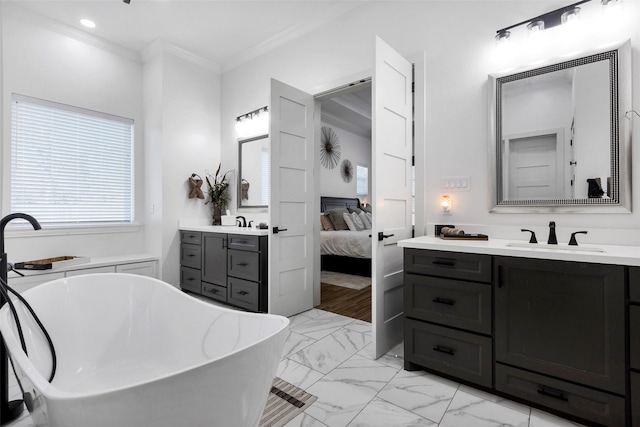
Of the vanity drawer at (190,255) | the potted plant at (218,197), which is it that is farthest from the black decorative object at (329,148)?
the vanity drawer at (190,255)

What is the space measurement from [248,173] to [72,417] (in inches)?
134

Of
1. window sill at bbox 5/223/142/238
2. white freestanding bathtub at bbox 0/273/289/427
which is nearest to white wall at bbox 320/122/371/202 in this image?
window sill at bbox 5/223/142/238

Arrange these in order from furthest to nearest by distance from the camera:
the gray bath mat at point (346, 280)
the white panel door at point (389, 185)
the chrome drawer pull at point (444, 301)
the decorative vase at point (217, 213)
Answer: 1. the gray bath mat at point (346, 280)
2. the decorative vase at point (217, 213)
3. the white panel door at point (389, 185)
4. the chrome drawer pull at point (444, 301)

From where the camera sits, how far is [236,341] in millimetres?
1367

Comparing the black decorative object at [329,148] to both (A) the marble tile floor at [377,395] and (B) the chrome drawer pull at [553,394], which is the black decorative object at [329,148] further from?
(B) the chrome drawer pull at [553,394]

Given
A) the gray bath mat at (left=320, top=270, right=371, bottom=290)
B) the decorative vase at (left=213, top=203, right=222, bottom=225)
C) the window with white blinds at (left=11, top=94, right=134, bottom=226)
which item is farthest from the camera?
the gray bath mat at (left=320, top=270, right=371, bottom=290)

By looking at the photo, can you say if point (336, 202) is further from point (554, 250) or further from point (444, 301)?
point (554, 250)

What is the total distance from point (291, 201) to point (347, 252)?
1.98 m

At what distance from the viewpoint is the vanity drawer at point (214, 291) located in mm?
3342

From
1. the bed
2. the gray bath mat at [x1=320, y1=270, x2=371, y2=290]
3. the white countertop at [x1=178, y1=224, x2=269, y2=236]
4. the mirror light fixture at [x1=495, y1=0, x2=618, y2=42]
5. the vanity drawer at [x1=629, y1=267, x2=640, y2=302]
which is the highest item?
the mirror light fixture at [x1=495, y1=0, x2=618, y2=42]

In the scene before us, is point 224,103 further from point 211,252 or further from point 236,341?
point 236,341

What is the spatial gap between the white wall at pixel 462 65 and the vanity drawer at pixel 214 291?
7.59ft

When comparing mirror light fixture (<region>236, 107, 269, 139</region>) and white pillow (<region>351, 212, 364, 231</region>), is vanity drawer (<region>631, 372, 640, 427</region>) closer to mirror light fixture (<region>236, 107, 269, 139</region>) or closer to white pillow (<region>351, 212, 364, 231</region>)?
mirror light fixture (<region>236, 107, 269, 139</region>)

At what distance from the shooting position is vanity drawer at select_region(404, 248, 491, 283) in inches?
69.2
